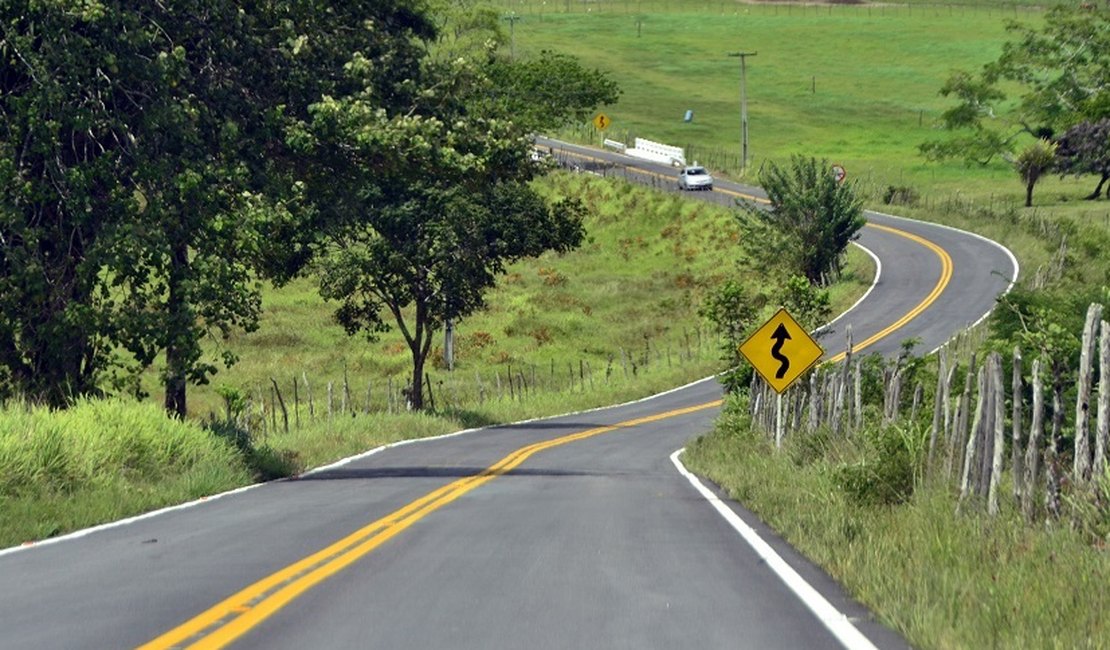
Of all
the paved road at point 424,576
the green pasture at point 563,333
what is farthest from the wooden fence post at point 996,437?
the green pasture at point 563,333

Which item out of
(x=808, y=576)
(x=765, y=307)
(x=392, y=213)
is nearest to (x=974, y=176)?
(x=765, y=307)

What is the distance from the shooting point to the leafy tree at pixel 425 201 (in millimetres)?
24969

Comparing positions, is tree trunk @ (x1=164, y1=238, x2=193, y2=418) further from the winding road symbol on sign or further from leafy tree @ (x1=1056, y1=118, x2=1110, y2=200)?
leafy tree @ (x1=1056, y1=118, x2=1110, y2=200)

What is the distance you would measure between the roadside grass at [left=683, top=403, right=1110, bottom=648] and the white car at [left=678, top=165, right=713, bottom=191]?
81364 mm

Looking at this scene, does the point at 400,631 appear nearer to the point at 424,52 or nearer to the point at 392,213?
the point at 424,52

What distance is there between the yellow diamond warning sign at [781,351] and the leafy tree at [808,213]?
47.1 m

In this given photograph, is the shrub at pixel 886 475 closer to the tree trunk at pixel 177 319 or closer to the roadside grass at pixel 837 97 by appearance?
the tree trunk at pixel 177 319

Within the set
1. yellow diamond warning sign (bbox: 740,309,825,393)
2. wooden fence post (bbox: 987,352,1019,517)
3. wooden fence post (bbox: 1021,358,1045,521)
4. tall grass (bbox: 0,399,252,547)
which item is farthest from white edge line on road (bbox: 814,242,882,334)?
wooden fence post (bbox: 1021,358,1045,521)

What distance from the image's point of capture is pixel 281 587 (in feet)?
36.1

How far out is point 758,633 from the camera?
9258 millimetres

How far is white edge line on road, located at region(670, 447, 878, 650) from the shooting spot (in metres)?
9.20

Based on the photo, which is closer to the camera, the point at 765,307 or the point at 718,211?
the point at 765,307

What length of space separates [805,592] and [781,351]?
50.4 feet

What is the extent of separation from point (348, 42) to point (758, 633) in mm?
19135
